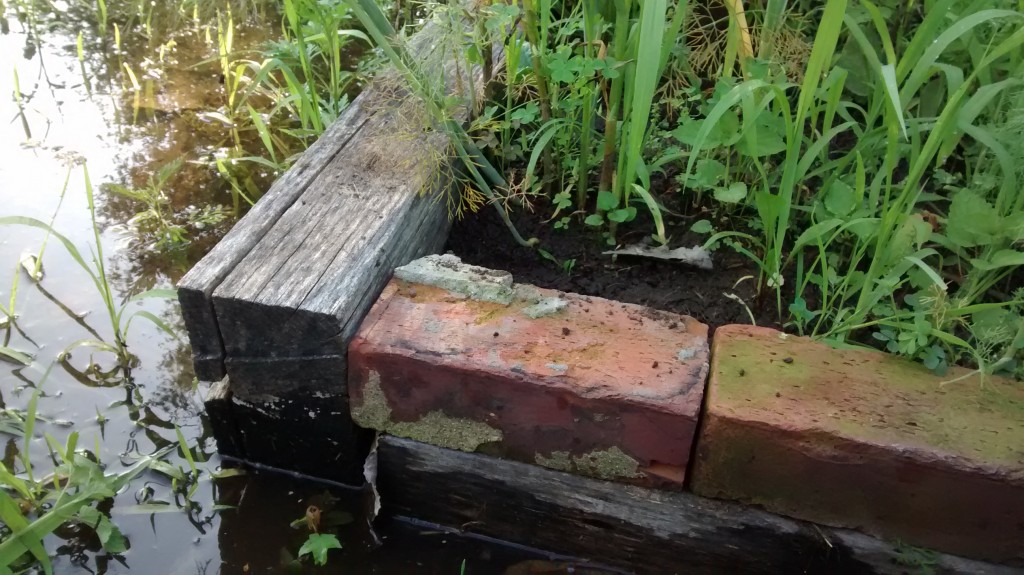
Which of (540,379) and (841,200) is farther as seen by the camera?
(841,200)

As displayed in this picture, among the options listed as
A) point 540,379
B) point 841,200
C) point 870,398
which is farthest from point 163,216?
point 870,398

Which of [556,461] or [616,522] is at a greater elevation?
[556,461]

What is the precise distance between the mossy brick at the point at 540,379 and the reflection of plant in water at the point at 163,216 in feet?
3.30

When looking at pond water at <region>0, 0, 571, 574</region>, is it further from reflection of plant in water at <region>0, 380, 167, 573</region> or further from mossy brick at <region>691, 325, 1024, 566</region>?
mossy brick at <region>691, 325, 1024, 566</region>

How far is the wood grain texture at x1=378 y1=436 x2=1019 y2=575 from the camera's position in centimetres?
142

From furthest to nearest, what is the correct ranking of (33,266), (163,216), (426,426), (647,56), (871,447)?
(163,216), (33,266), (426,426), (647,56), (871,447)

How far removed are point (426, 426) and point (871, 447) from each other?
0.79 metres

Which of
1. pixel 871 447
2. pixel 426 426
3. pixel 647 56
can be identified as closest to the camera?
pixel 871 447

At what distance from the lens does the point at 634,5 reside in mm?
1924

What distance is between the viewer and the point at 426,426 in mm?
1492

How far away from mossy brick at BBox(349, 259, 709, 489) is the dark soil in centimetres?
21

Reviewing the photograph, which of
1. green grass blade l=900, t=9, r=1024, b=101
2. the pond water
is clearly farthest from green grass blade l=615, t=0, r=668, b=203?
the pond water

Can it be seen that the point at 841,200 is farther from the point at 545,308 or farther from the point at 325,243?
the point at 325,243

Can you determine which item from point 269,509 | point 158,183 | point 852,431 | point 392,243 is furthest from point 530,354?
point 158,183
